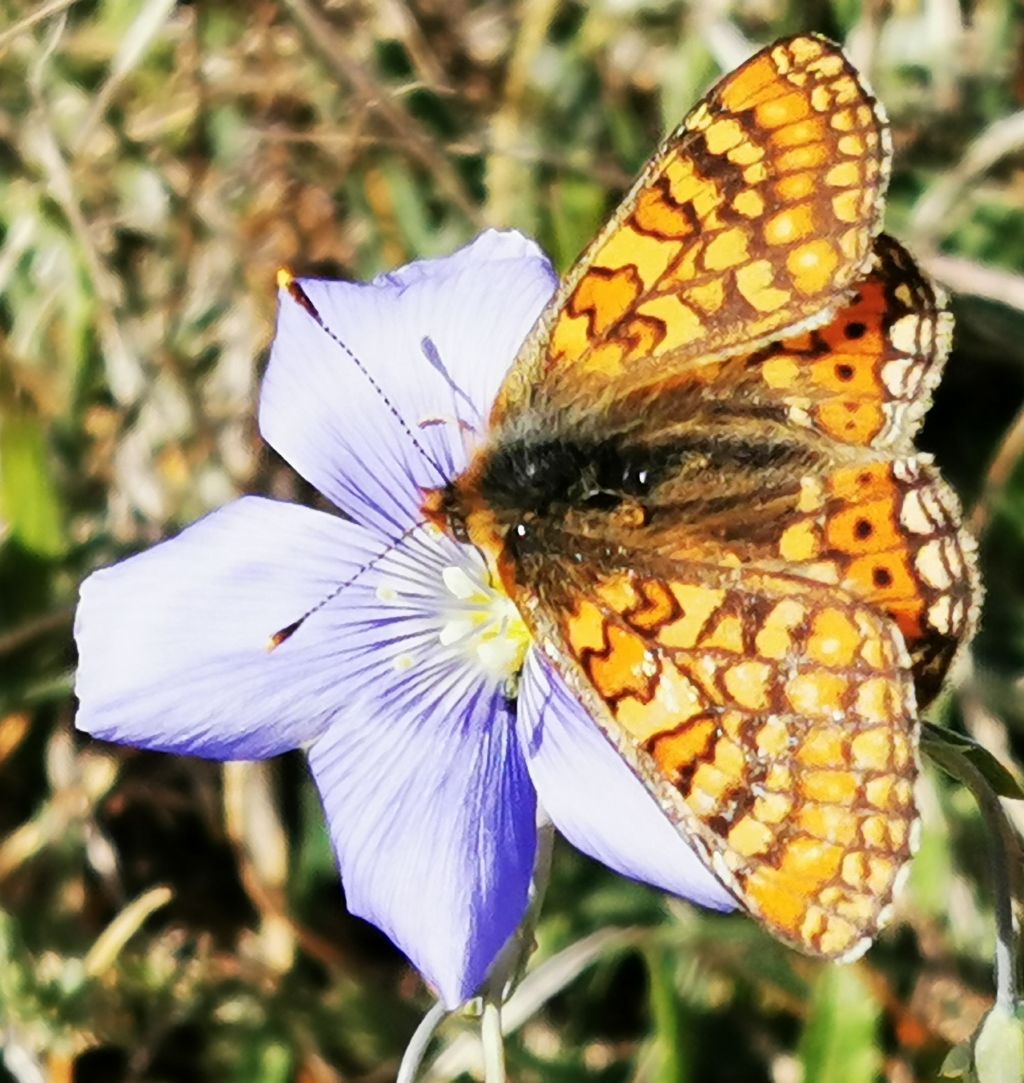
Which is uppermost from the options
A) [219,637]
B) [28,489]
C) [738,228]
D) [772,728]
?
[738,228]

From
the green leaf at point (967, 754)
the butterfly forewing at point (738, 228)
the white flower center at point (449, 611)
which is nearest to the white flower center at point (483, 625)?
the white flower center at point (449, 611)

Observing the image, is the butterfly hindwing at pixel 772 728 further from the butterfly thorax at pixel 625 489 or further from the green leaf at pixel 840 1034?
the green leaf at pixel 840 1034

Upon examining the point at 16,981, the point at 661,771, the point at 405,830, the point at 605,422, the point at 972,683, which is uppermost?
the point at 605,422

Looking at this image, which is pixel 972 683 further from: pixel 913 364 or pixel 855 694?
pixel 855 694

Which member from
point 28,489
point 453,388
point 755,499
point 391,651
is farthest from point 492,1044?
point 28,489

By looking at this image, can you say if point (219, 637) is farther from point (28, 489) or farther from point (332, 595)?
point (28, 489)

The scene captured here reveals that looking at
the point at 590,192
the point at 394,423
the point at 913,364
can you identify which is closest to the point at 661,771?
the point at 913,364

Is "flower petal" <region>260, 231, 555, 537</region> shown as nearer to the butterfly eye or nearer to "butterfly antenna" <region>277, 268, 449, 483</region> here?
"butterfly antenna" <region>277, 268, 449, 483</region>
